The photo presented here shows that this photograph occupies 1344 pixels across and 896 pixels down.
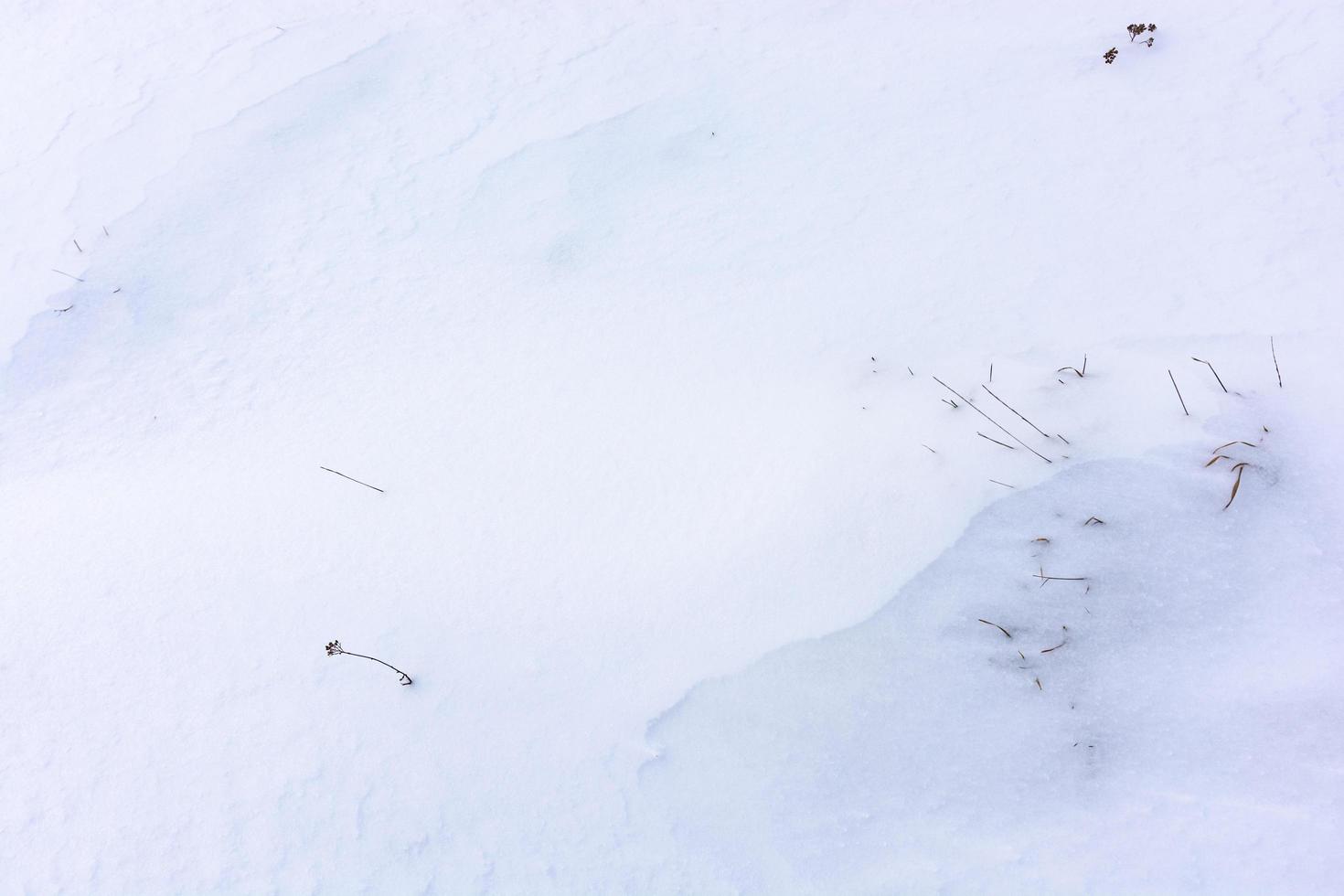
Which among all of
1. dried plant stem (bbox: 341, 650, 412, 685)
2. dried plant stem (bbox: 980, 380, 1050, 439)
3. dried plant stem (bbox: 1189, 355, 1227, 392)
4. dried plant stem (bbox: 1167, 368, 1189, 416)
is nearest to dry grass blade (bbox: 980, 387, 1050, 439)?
dried plant stem (bbox: 980, 380, 1050, 439)

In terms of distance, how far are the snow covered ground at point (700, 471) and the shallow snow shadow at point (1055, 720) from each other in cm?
1

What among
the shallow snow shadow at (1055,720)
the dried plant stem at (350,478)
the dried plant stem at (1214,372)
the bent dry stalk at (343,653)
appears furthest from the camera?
the dried plant stem at (350,478)

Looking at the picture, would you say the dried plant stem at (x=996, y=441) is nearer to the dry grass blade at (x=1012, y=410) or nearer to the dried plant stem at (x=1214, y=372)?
the dry grass blade at (x=1012, y=410)

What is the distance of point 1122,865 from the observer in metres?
1.83

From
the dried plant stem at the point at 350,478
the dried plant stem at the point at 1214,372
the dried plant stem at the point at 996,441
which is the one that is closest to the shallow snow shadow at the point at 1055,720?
the dried plant stem at the point at 996,441

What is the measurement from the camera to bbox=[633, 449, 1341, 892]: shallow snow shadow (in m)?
1.86

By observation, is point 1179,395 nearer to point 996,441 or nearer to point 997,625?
point 996,441

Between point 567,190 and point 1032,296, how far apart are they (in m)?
1.80

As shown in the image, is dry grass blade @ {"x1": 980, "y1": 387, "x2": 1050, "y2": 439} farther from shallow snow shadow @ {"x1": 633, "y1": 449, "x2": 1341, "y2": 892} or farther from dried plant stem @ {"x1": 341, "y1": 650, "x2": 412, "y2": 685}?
dried plant stem @ {"x1": 341, "y1": 650, "x2": 412, "y2": 685}

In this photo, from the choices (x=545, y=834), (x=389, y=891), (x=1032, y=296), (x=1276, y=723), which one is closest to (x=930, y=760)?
(x=1276, y=723)

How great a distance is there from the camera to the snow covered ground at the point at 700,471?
1.98 metres

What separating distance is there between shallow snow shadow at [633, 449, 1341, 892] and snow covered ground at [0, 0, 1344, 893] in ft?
0.04

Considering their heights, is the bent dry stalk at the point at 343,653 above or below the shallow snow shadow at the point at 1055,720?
above

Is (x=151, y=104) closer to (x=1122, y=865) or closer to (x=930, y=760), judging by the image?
(x=930, y=760)
